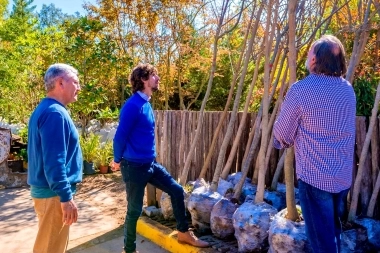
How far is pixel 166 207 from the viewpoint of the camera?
15.2 feet

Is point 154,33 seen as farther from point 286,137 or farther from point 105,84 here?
point 286,137

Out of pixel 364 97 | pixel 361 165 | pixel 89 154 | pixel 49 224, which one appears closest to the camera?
pixel 49 224

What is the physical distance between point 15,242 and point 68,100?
2.53 m

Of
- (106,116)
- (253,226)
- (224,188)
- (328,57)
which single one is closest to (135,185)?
(253,226)

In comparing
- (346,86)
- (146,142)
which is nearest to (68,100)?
(146,142)

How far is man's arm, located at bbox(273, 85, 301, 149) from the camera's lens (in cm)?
238

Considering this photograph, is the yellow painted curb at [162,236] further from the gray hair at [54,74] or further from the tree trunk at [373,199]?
the gray hair at [54,74]

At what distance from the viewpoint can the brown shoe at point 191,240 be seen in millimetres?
3783

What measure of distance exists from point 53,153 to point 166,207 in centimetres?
236

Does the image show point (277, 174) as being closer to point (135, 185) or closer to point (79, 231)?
point (135, 185)

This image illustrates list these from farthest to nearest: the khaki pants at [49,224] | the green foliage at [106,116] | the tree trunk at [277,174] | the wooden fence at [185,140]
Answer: the green foliage at [106,116] < the wooden fence at [185,140] < the tree trunk at [277,174] < the khaki pants at [49,224]

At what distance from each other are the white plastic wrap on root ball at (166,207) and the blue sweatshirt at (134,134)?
109cm

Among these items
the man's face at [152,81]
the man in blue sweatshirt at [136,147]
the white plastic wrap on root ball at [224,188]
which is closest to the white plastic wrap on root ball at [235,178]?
the white plastic wrap on root ball at [224,188]

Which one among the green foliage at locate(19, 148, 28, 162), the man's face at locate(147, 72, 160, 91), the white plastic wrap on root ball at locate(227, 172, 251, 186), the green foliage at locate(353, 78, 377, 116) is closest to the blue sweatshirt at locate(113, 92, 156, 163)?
the man's face at locate(147, 72, 160, 91)
